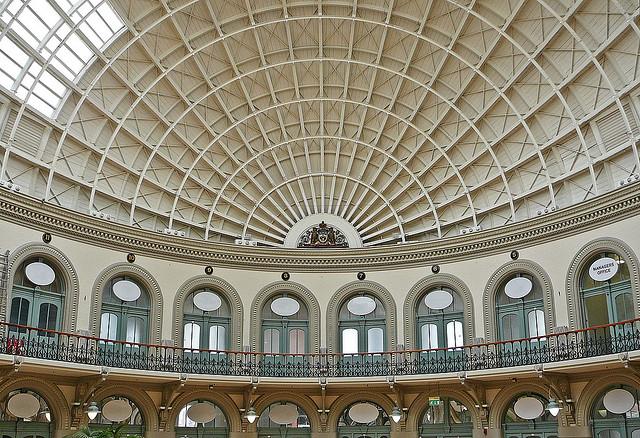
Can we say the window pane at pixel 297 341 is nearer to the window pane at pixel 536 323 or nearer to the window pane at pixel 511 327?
the window pane at pixel 511 327

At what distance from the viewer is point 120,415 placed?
1198 inches

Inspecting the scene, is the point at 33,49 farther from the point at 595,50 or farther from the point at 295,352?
the point at 595,50

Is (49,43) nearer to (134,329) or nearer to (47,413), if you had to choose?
(134,329)

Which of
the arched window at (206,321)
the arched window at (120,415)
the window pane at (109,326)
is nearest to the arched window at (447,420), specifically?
the arched window at (206,321)

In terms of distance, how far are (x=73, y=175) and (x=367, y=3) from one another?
15.8 m

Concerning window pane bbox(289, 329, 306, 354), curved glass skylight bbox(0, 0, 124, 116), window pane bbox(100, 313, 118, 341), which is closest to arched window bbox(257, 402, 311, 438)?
window pane bbox(289, 329, 306, 354)

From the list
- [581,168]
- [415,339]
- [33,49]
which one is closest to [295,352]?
[415,339]

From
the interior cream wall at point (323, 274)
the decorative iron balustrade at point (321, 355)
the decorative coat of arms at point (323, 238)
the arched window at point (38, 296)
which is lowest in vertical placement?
the decorative iron balustrade at point (321, 355)

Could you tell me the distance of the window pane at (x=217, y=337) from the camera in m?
33.8

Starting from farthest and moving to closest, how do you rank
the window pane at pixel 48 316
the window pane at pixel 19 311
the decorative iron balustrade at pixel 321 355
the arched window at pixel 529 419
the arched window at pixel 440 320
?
the arched window at pixel 440 320 < the arched window at pixel 529 419 < the window pane at pixel 48 316 < the window pane at pixel 19 311 < the decorative iron balustrade at pixel 321 355

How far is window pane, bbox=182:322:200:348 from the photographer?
33.3 meters

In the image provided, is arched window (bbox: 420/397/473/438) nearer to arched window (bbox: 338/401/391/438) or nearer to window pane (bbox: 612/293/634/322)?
arched window (bbox: 338/401/391/438)

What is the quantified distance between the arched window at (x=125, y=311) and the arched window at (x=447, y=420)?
46.5 feet

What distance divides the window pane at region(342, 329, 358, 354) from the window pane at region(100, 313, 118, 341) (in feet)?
37.3
